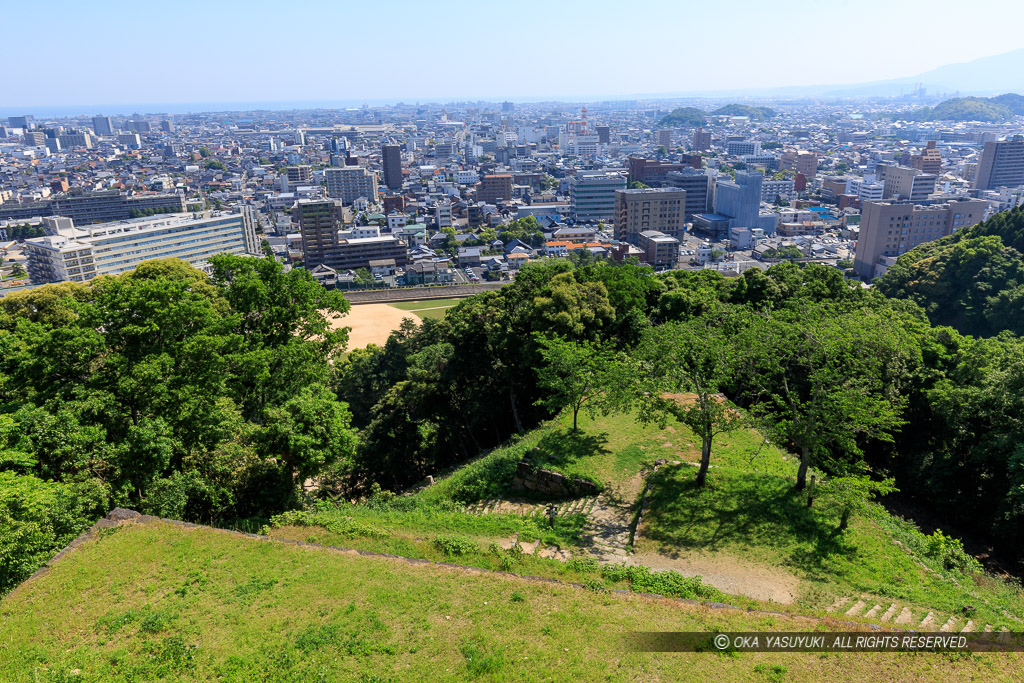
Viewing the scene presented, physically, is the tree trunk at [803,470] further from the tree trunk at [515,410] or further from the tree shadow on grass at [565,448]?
the tree trunk at [515,410]

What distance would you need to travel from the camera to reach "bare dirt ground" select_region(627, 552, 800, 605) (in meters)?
9.50

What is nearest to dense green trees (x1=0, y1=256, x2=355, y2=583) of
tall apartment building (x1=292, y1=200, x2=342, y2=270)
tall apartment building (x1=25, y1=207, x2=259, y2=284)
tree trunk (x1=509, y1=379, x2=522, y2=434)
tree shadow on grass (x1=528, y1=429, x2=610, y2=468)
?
tree shadow on grass (x1=528, y1=429, x2=610, y2=468)

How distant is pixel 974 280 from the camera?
37.7 m

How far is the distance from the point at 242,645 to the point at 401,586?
220cm

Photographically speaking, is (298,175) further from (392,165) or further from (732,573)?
(732,573)

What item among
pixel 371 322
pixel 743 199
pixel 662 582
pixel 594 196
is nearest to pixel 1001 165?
pixel 743 199

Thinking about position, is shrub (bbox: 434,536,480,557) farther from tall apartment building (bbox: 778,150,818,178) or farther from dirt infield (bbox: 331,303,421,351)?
tall apartment building (bbox: 778,150,818,178)

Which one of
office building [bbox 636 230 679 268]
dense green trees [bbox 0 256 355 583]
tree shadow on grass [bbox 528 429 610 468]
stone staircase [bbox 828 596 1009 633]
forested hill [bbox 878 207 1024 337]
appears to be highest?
dense green trees [bbox 0 256 355 583]

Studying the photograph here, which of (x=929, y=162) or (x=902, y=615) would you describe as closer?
(x=902, y=615)

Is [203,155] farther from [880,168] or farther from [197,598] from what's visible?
[197,598]

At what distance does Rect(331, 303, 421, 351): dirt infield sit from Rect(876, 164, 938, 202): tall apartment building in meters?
→ 83.2

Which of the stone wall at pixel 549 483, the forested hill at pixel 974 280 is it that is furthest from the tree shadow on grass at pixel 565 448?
the forested hill at pixel 974 280

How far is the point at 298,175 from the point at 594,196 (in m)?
69.7

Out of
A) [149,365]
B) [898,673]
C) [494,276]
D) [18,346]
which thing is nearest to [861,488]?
[898,673]
